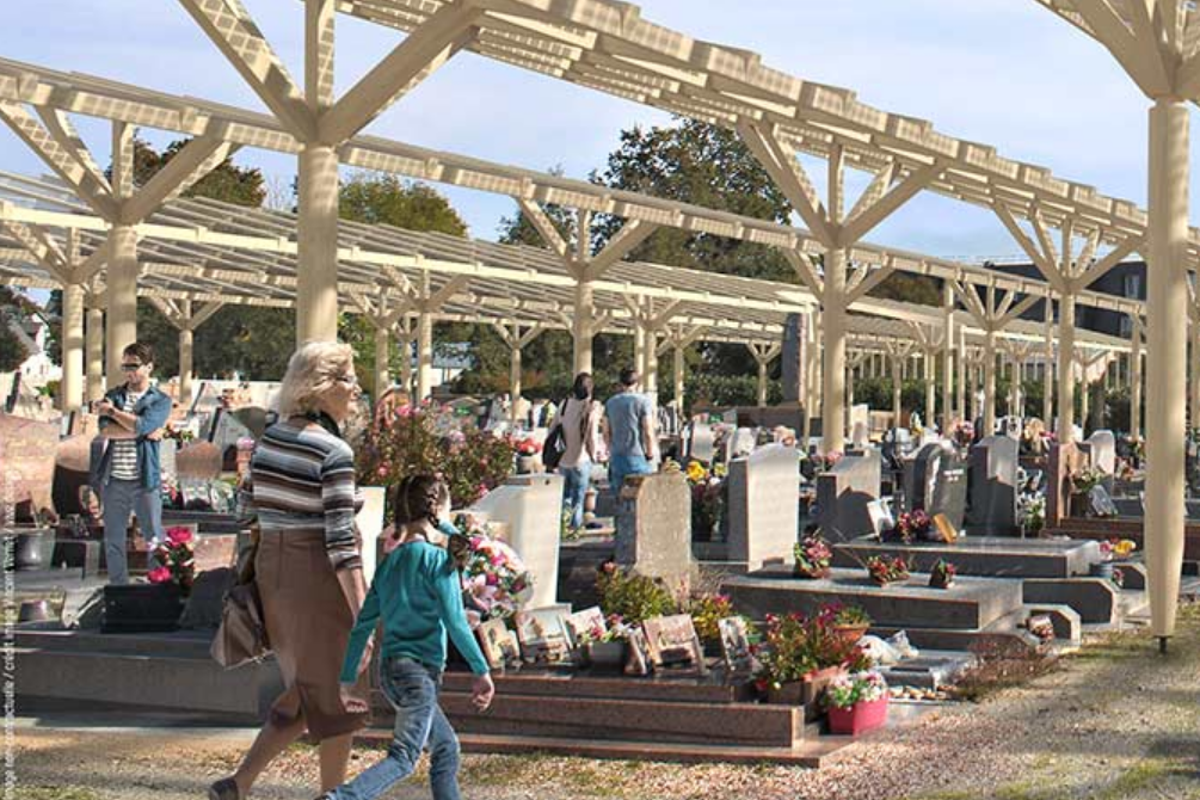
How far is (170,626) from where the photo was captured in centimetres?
1007

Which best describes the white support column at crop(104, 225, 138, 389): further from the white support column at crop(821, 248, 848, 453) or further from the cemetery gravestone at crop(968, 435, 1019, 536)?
the cemetery gravestone at crop(968, 435, 1019, 536)

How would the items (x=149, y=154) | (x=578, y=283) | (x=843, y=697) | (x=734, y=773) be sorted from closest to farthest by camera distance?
(x=734, y=773) → (x=843, y=697) → (x=578, y=283) → (x=149, y=154)

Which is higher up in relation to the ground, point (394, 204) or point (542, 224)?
point (394, 204)

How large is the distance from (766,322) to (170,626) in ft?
120

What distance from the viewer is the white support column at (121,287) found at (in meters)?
17.4

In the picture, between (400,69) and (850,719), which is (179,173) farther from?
(850,719)

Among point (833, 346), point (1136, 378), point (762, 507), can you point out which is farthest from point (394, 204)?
point (762, 507)

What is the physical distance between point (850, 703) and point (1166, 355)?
3.80 m

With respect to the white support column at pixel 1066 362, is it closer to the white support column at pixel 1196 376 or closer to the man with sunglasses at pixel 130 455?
the white support column at pixel 1196 376

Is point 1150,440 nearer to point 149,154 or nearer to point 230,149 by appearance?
point 230,149

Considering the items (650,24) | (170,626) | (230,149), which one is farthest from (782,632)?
(230,149)

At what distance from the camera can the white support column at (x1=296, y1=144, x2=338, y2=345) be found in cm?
1131

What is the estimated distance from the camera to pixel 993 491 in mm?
17141

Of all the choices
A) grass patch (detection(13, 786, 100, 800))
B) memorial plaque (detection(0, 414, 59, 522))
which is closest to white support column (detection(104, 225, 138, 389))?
memorial plaque (detection(0, 414, 59, 522))
